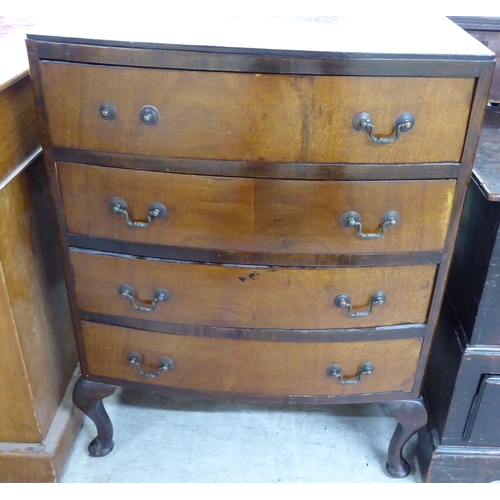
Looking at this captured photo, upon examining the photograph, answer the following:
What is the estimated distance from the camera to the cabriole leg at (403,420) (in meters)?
1.10

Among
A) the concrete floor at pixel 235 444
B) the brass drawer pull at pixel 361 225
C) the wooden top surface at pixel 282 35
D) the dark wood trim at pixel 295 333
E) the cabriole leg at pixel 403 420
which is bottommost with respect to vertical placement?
the concrete floor at pixel 235 444

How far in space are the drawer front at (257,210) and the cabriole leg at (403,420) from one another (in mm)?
389

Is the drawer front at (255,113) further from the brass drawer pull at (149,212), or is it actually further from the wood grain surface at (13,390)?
the wood grain surface at (13,390)

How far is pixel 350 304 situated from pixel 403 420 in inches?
14.1

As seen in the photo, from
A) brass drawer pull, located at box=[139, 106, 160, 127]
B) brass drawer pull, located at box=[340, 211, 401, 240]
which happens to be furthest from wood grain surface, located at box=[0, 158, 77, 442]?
brass drawer pull, located at box=[340, 211, 401, 240]

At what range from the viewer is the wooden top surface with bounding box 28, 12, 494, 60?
727 millimetres

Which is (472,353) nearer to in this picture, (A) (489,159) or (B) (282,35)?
(A) (489,159)

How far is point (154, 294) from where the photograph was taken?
3.18 ft

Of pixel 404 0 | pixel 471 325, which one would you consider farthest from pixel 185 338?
pixel 404 0

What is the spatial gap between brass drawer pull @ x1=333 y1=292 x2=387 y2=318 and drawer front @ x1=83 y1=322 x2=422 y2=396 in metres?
0.08

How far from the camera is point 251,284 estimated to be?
0.93 meters

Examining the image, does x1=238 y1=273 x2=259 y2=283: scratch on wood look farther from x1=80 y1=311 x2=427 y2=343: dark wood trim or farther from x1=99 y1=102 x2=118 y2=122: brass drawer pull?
x1=99 y1=102 x2=118 y2=122: brass drawer pull

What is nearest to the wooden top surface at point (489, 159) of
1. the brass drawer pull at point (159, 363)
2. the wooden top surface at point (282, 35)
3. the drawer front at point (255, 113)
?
the drawer front at point (255, 113)

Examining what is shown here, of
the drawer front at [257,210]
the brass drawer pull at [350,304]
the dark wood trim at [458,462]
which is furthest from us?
the dark wood trim at [458,462]
